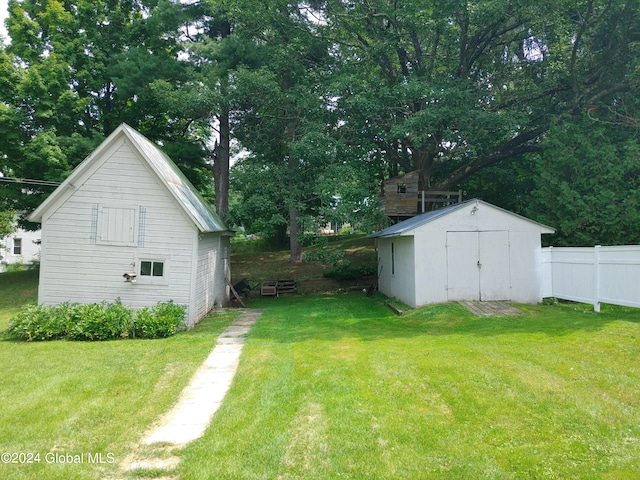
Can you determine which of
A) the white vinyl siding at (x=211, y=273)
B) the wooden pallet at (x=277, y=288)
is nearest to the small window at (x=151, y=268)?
the white vinyl siding at (x=211, y=273)

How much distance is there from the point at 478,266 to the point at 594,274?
9.95ft

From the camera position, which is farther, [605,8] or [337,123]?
[337,123]

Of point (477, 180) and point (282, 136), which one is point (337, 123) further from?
point (477, 180)

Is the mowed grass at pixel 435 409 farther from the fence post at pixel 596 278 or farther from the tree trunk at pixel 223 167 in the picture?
the tree trunk at pixel 223 167

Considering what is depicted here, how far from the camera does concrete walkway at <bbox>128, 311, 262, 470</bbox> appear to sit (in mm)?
4184

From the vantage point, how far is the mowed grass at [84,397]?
3.72 m

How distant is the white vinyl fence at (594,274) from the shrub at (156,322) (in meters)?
11.0

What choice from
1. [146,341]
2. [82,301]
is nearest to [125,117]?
[82,301]

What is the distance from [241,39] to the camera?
20.2m

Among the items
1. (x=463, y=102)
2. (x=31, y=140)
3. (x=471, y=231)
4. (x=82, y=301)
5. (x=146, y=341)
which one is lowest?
(x=146, y=341)

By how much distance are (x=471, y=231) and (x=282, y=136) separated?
11.9 meters

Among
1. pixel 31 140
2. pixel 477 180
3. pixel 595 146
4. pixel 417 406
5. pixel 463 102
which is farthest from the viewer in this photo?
pixel 477 180

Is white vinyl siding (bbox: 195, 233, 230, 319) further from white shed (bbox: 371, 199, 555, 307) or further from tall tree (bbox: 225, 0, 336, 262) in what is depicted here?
white shed (bbox: 371, 199, 555, 307)

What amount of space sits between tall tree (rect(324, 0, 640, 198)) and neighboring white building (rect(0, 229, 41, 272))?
27439 mm
